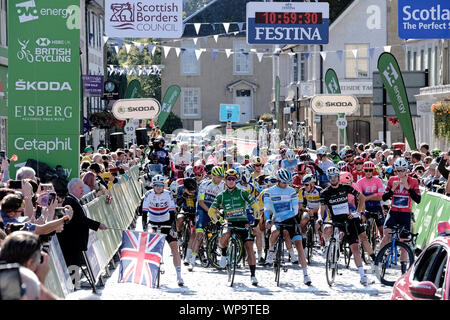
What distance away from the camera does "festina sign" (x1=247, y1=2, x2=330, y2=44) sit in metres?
29.8

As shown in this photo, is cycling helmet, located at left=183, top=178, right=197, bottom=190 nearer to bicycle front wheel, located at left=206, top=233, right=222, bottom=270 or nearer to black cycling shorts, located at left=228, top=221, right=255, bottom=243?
bicycle front wheel, located at left=206, top=233, right=222, bottom=270

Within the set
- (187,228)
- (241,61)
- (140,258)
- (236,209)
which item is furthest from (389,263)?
(241,61)

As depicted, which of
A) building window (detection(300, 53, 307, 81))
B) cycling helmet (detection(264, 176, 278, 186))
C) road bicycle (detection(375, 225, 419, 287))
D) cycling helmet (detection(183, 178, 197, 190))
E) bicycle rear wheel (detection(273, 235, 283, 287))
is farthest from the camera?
building window (detection(300, 53, 307, 81))

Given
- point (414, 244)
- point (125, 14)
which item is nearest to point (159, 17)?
point (125, 14)

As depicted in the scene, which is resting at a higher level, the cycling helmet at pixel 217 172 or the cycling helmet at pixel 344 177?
the cycling helmet at pixel 217 172

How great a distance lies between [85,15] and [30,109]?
118ft

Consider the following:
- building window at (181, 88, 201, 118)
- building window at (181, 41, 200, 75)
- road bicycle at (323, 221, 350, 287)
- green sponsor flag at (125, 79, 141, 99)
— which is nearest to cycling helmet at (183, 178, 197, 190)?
road bicycle at (323, 221, 350, 287)

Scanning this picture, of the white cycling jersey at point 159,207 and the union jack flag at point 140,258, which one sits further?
the white cycling jersey at point 159,207

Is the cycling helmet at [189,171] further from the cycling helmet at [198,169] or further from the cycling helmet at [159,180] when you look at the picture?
the cycling helmet at [159,180]

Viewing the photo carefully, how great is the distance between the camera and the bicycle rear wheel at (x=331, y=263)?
51.3 feet

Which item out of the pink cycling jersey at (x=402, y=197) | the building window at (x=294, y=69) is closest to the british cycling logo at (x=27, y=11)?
the pink cycling jersey at (x=402, y=197)

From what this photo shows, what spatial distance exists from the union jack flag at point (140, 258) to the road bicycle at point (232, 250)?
1.36 metres

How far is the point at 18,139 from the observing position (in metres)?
19.1

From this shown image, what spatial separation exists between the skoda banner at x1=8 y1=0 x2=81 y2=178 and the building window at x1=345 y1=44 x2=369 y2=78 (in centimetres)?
4118
